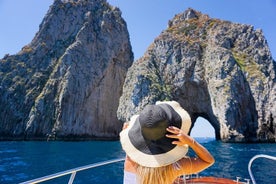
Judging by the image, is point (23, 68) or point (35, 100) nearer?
point (35, 100)

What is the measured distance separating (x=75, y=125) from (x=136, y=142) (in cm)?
6166

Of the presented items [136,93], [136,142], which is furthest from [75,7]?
[136,142]

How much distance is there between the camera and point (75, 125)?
60.6 m

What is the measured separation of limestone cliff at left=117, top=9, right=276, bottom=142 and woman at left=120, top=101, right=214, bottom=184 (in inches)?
1687

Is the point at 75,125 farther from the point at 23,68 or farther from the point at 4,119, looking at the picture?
the point at 23,68

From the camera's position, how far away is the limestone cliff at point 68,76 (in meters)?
60.7

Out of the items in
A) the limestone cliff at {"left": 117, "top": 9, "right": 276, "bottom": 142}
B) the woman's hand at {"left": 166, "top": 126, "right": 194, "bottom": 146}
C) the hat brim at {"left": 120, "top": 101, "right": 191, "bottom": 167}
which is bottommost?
the hat brim at {"left": 120, "top": 101, "right": 191, "bottom": 167}

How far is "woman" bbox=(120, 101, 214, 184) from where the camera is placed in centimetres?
153

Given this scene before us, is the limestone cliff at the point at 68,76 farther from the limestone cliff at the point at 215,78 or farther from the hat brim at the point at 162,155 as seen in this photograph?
the hat brim at the point at 162,155

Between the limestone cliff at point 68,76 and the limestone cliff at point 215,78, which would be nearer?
the limestone cliff at point 215,78

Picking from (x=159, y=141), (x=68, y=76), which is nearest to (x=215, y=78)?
(x=68, y=76)

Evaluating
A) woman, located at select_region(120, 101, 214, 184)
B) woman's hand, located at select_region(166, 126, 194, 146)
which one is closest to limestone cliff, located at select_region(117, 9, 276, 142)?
woman, located at select_region(120, 101, 214, 184)

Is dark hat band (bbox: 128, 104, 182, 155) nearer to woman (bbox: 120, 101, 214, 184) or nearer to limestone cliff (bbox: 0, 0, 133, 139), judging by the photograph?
woman (bbox: 120, 101, 214, 184)

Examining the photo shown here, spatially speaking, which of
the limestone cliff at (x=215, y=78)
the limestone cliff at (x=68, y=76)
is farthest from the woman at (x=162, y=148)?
the limestone cliff at (x=68, y=76)
